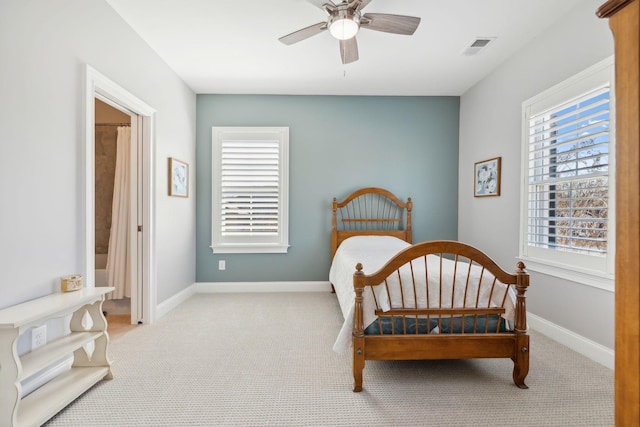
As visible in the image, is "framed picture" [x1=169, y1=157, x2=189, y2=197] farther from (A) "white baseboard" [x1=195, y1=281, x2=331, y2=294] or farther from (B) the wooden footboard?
(B) the wooden footboard

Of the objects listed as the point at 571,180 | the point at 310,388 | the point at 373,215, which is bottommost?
the point at 310,388

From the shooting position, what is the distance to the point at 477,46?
304 centimetres

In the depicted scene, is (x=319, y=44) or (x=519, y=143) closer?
(x=319, y=44)

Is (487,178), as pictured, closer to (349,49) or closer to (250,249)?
(349,49)

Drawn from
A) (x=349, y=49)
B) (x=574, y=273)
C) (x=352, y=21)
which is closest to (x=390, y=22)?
(x=352, y=21)

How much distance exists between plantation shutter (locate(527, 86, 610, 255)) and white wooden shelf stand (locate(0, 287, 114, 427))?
3.52 m

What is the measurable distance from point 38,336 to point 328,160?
3.41 m

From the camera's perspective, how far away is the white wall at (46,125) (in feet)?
5.45

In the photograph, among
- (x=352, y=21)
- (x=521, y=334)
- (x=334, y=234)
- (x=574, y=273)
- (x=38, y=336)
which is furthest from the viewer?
(x=334, y=234)

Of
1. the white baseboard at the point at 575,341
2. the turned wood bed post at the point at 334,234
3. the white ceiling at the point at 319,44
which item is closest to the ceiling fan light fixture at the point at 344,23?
the white ceiling at the point at 319,44

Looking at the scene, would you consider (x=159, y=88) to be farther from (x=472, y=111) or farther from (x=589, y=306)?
(x=589, y=306)

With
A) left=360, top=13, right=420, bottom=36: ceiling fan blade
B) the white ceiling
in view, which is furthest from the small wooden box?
left=360, top=13, right=420, bottom=36: ceiling fan blade

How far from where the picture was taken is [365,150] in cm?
437

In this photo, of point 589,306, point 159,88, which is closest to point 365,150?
point 159,88
